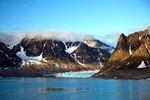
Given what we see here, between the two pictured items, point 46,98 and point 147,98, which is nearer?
point 147,98

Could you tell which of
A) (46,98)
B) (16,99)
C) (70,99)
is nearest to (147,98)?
(70,99)

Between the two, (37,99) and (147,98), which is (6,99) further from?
(147,98)

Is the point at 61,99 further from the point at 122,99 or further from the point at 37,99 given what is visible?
the point at 122,99


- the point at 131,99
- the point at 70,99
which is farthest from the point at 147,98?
the point at 70,99

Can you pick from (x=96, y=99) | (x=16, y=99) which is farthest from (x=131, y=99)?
(x=16, y=99)

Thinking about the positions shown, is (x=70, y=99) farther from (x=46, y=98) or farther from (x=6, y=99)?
(x=6, y=99)
